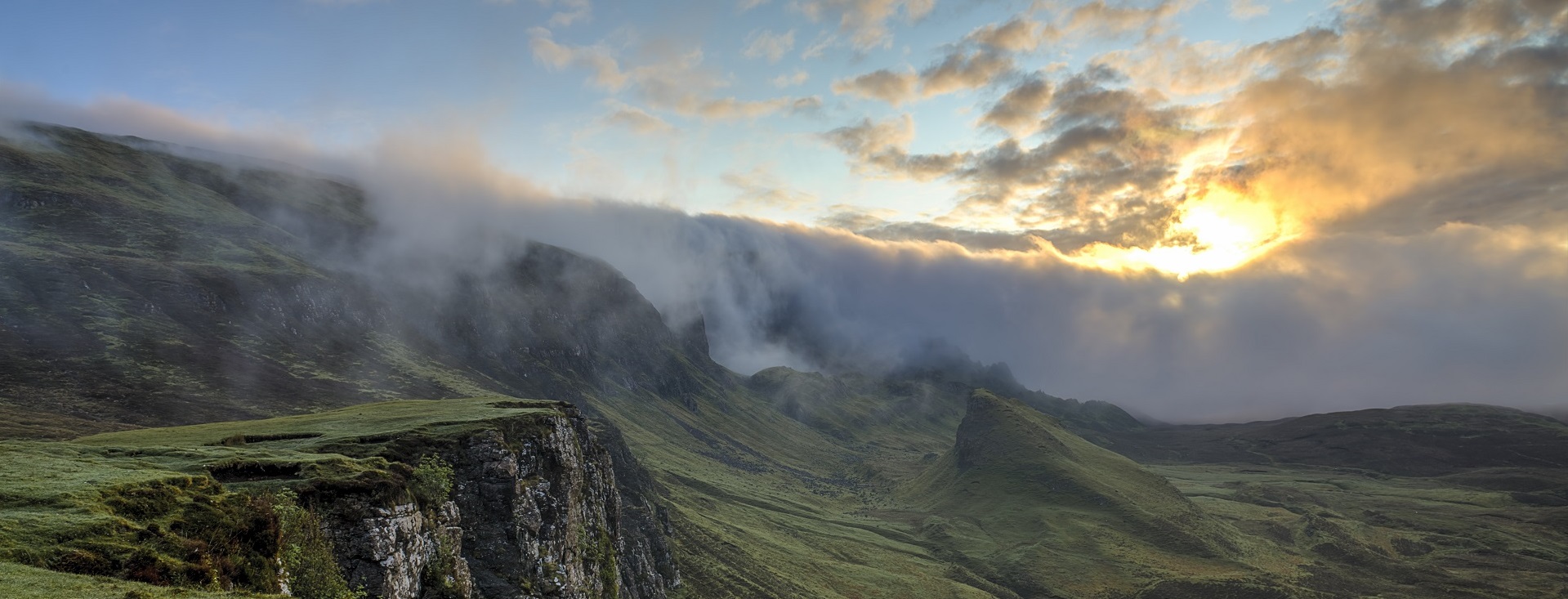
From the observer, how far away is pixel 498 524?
2178 inches

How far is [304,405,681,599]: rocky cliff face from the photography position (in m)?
37.9

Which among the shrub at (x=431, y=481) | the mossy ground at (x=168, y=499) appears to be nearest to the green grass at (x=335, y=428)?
the mossy ground at (x=168, y=499)

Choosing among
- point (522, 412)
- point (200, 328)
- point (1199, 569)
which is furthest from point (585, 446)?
point (1199, 569)

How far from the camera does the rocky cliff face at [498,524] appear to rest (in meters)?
37.9

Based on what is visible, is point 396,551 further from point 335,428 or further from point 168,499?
point 335,428

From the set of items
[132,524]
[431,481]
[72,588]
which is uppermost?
[72,588]

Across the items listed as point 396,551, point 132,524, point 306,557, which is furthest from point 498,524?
point 132,524

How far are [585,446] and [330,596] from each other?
2111 inches

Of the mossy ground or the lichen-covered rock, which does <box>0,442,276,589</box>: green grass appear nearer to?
the mossy ground

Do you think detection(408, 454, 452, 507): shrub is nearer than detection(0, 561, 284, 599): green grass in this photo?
No

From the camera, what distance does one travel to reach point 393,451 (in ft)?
168

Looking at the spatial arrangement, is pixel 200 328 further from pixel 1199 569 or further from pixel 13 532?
pixel 1199 569

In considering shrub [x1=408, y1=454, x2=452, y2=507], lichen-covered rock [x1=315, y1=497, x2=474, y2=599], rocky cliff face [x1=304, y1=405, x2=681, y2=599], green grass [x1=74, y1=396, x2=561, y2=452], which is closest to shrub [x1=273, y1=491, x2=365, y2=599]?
lichen-covered rock [x1=315, y1=497, x2=474, y2=599]

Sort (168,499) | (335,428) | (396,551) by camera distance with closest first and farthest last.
Answer: 1. (168,499)
2. (396,551)
3. (335,428)
